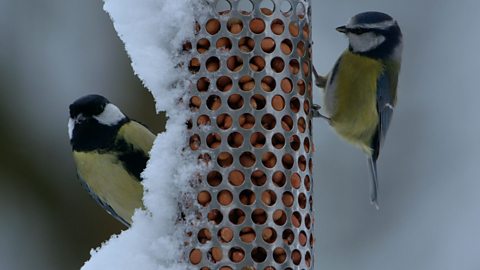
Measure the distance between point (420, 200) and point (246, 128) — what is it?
4535 millimetres

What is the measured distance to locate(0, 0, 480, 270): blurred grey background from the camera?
568 centimetres

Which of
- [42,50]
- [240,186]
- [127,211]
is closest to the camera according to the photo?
[240,186]

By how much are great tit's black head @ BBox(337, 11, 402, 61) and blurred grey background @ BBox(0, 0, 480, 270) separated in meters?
2.16

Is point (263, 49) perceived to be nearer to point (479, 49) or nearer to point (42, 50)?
point (42, 50)

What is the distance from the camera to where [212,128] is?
7.72 feet

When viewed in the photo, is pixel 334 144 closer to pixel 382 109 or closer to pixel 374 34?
pixel 382 109

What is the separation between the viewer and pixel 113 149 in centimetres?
330

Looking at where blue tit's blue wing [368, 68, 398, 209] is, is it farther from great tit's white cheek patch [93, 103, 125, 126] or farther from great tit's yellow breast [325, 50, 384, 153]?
great tit's white cheek patch [93, 103, 125, 126]

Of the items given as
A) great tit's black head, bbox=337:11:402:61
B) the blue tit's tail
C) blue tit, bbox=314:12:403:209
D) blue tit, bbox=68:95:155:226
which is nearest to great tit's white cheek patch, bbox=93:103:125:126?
blue tit, bbox=68:95:155:226

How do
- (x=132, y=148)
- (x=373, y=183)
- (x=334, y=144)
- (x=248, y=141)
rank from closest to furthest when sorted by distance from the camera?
(x=248, y=141)
(x=132, y=148)
(x=373, y=183)
(x=334, y=144)

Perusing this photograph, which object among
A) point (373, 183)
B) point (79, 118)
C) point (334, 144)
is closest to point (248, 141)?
point (79, 118)

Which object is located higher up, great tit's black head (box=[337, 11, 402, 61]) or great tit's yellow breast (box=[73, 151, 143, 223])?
great tit's black head (box=[337, 11, 402, 61])

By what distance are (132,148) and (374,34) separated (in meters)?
0.91

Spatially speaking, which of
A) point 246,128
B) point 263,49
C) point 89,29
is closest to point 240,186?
point 246,128
